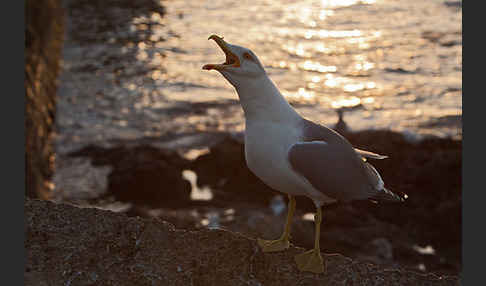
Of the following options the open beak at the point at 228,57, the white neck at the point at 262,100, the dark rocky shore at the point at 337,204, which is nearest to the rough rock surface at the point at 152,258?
the white neck at the point at 262,100

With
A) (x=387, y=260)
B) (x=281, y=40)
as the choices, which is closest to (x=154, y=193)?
(x=387, y=260)

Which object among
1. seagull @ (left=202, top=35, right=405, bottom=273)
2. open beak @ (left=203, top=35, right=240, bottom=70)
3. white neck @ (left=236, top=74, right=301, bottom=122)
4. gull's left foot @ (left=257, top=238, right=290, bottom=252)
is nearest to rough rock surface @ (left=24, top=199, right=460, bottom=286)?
gull's left foot @ (left=257, top=238, right=290, bottom=252)

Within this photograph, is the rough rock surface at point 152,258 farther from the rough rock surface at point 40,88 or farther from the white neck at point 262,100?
the rough rock surface at point 40,88

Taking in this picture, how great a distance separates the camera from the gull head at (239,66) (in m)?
5.46

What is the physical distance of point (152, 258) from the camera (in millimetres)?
6012

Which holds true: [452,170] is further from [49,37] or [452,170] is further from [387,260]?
[49,37]

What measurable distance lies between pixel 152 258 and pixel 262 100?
1880 mm

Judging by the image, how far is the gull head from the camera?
5461 millimetres

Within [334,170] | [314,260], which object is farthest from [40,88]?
[334,170]

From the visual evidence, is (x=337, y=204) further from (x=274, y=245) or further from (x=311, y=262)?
(x=311, y=262)

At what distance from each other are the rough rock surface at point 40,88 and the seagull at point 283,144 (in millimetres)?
7691

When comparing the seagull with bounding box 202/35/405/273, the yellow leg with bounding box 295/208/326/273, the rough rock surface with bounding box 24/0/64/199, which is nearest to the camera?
the seagull with bounding box 202/35/405/273

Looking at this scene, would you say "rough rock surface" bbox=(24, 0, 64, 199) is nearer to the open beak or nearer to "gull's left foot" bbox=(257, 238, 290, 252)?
"gull's left foot" bbox=(257, 238, 290, 252)

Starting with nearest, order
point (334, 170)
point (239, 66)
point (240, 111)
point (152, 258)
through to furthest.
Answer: point (239, 66) → point (334, 170) → point (152, 258) → point (240, 111)
